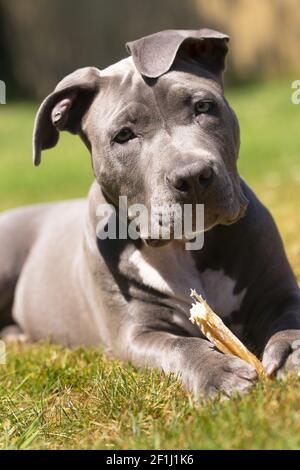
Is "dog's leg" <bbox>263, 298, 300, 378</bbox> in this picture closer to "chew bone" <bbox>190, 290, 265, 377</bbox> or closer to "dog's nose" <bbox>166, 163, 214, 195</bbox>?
"chew bone" <bbox>190, 290, 265, 377</bbox>

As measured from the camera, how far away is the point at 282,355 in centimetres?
372

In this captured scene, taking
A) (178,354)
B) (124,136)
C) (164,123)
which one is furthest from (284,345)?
(124,136)

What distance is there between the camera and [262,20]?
22.6 m

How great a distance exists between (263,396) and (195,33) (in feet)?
6.56

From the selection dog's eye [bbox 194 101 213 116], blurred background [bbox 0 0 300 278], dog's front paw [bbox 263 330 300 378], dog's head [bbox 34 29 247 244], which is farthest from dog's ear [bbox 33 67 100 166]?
blurred background [bbox 0 0 300 278]

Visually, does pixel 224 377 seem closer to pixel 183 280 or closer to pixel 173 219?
pixel 173 219

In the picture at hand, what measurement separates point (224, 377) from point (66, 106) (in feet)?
6.08

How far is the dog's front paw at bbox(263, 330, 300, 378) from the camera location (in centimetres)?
365

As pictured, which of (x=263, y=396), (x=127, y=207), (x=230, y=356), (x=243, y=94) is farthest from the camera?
(x=243, y=94)

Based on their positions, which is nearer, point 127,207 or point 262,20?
point 127,207

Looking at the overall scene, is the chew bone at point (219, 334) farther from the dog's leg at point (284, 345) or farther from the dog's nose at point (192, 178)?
the dog's nose at point (192, 178)

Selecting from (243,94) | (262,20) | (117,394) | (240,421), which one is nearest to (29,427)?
(117,394)

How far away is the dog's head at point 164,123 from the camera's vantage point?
3.97 m
